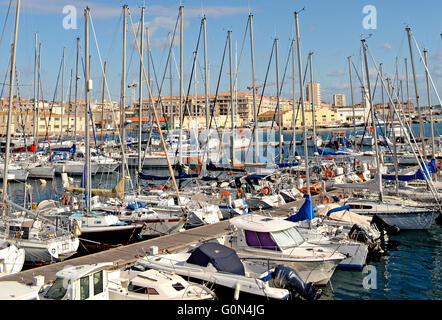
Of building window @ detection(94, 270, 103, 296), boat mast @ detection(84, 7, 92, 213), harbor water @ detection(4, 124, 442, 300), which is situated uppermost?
boat mast @ detection(84, 7, 92, 213)

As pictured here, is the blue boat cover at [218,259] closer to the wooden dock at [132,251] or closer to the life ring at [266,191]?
the wooden dock at [132,251]

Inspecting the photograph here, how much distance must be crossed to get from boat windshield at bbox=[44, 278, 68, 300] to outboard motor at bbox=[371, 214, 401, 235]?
50.7ft

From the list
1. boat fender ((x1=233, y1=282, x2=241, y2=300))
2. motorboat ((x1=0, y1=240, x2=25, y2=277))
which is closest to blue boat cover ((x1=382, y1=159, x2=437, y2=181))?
boat fender ((x1=233, y1=282, x2=241, y2=300))

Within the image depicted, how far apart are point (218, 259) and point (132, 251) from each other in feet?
17.9

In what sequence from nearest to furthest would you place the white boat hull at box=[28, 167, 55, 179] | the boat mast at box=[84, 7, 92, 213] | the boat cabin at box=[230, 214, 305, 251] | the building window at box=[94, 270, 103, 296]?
the building window at box=[94, 270, 103, 296]
the boat cabin at box=[230, 214, 305, 251]
the boat mast at box=[84, 7, 92, 213]
the white boat hull at box=[28, 167, 55, 179]

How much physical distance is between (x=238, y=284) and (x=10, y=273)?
8.50 metres

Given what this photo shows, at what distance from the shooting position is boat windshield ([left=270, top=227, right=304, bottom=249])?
15.6 meters

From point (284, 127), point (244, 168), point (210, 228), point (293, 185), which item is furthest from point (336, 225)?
point (284, 127)

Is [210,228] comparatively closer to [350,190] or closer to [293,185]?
[293,185]

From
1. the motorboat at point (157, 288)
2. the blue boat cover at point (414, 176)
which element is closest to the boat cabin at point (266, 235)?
the motorboat at point (157, 288)

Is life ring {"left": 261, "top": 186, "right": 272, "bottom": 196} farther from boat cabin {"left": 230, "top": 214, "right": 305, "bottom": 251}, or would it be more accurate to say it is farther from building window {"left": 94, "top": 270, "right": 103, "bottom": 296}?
building window {"left": 94, "top": 270, "right": 103, "bottom": 296}

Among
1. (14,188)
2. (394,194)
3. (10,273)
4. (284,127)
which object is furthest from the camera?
(284,127)

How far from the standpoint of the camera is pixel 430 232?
76.2ft

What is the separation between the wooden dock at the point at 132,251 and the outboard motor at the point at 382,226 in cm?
715
